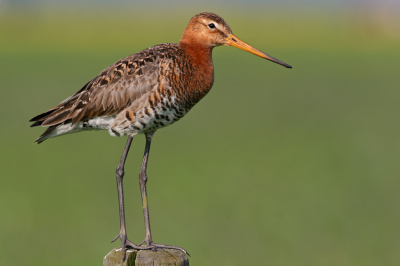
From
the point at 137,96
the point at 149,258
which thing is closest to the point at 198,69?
the point at 137,96

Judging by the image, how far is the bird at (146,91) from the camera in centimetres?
783

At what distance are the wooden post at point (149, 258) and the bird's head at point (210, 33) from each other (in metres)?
3.34

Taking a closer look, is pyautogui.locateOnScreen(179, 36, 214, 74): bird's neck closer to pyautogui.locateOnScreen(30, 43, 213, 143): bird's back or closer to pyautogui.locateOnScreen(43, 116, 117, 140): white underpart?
pyautogui.locateOnScreen(30, 43, 213, 143): bird's back

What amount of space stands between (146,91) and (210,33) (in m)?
1.25

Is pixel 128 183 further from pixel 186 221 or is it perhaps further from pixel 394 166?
pixel 394 166


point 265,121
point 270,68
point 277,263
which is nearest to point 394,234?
point 277,263

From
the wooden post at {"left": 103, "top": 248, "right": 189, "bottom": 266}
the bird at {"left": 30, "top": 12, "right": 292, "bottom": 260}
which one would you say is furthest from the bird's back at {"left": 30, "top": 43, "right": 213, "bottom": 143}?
the wooden post at {"left": 103, "top": 248, "right": 189, "bottom": 266}

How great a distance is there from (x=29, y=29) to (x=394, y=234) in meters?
95.7

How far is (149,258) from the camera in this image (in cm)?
578

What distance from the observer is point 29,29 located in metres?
103

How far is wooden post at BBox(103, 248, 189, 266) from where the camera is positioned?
5.76 meters

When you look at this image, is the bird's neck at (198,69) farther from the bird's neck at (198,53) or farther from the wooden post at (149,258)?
the wooden post at (149,258)

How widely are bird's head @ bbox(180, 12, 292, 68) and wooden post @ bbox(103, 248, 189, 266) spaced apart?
334cm

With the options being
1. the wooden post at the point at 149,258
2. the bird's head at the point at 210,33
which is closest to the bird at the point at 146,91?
the bird's head at the point at 210,33
